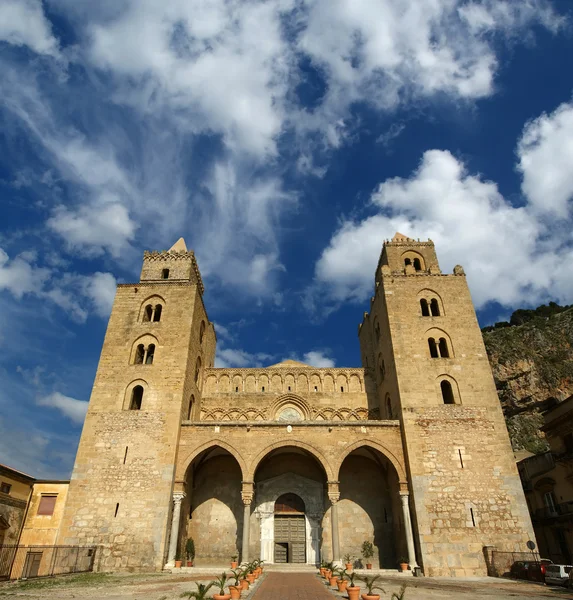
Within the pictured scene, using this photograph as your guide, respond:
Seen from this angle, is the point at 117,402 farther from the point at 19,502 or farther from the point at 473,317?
the point at 473,317

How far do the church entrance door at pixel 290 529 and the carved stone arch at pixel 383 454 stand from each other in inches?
155

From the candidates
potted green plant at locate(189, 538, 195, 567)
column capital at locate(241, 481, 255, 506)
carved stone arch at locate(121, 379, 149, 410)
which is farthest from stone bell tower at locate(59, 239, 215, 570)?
column capital at locate(241, 481, 255, 506)

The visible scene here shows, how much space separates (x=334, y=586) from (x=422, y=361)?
11588mm

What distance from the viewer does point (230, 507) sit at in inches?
871

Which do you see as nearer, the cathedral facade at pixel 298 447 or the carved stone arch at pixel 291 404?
the cathedral facade at pixel 298 447

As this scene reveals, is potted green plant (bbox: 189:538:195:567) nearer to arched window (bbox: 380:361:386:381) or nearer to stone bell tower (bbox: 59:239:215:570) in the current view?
stone bell tower (bbox: 59:239:215:570)

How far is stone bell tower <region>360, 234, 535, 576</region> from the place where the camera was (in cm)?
1778

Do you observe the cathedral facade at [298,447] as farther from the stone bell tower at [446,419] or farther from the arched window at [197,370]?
the arched window at [197,370]

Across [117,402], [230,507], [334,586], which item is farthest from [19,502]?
[334,586]

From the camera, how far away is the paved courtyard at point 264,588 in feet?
34.8

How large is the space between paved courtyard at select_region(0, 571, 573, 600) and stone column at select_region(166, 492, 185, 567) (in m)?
1.85

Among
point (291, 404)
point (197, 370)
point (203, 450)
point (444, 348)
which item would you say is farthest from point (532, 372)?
point (203, 450)

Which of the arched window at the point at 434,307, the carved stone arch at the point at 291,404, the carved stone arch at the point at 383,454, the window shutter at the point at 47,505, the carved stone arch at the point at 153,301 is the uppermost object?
the carved stone arch at the point at 153,301

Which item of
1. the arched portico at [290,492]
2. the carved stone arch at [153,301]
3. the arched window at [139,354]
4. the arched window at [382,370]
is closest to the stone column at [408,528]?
the arched portico at [290,492]
